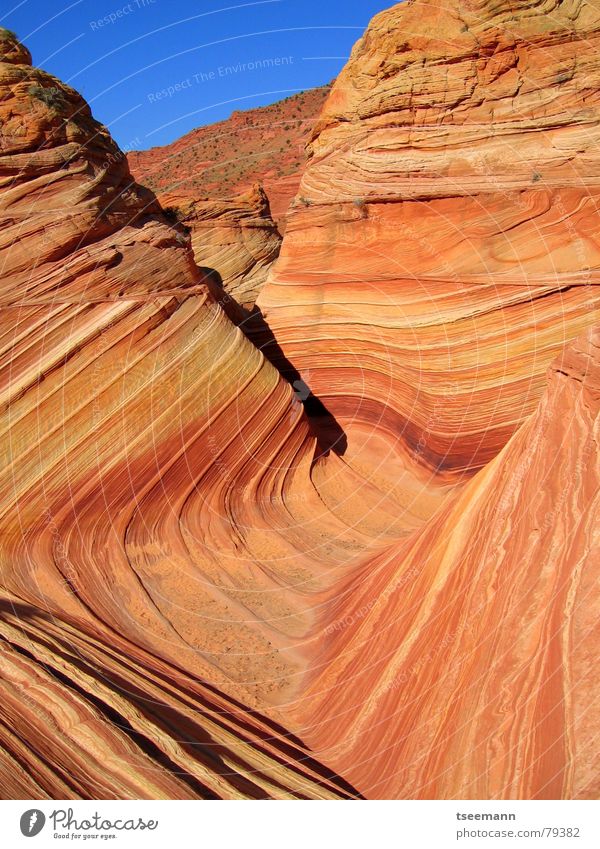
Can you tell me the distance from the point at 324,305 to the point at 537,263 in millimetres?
3541

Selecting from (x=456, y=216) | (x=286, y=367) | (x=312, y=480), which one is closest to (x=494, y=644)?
(x=312, y=480)

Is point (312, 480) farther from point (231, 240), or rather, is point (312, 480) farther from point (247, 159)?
point (247, 159)

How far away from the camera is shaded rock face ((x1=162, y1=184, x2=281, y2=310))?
19641mm

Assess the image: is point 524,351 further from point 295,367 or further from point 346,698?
point 346,698

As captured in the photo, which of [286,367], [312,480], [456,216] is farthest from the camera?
[286,367]

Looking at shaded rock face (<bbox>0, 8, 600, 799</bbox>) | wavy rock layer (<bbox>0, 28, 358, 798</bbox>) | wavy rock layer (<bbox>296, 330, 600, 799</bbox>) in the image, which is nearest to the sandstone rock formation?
shaded rock face (<bbox>0, 8, 600, 799</bbox>)

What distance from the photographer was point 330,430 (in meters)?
11.9

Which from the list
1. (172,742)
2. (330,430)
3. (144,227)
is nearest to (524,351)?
(330,430)
